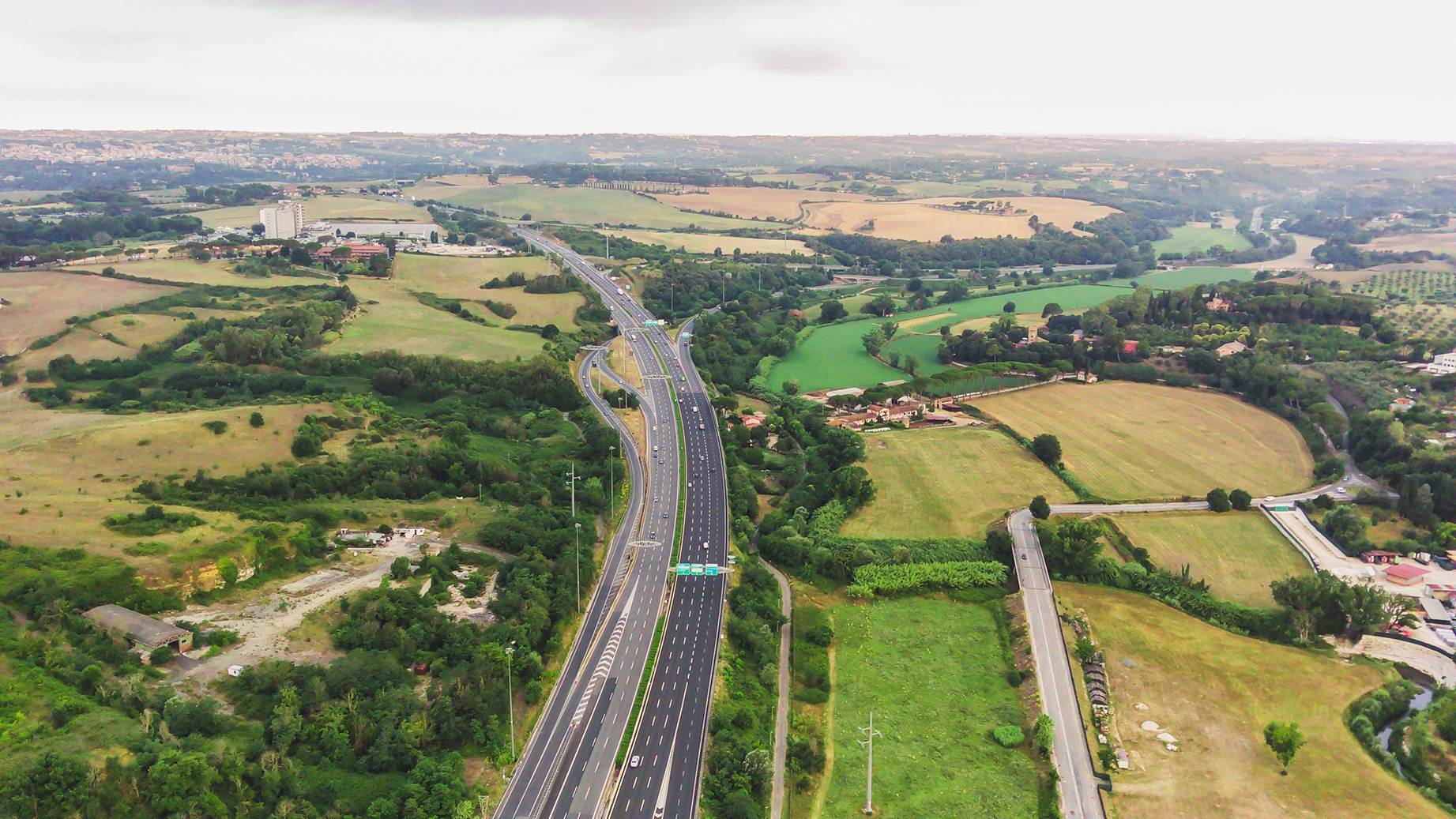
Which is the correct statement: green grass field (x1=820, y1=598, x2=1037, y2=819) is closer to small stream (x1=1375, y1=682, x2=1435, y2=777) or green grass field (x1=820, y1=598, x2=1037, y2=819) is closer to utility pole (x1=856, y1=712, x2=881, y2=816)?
utility pole (x1=856, y1=712, x2=881, y2=816)

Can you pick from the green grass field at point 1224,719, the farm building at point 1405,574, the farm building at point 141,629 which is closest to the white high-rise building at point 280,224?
the farm building at point 141,629

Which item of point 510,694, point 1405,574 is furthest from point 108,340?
point 1405,574

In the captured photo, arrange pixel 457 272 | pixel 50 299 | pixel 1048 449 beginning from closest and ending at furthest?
pixel 1048 449, pixel 50 299, pixel 457 272

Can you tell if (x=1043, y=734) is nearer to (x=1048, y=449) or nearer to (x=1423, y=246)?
(x=1048, y=449)

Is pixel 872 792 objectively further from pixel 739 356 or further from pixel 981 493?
pixel 739 356

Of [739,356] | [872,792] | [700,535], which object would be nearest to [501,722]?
[872,792]

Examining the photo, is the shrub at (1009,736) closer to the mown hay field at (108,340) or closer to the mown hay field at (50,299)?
the mown hay field at (108,340)
